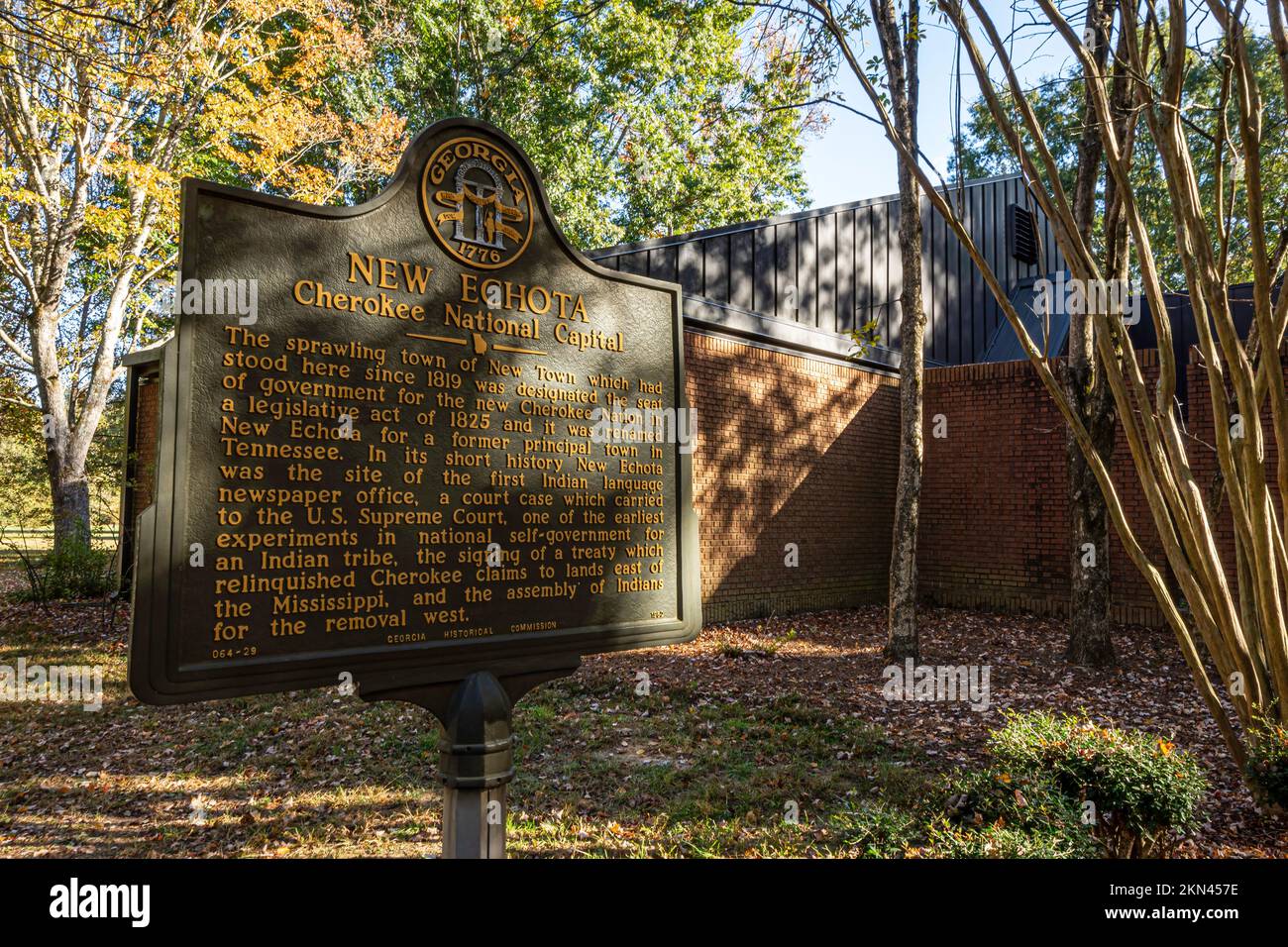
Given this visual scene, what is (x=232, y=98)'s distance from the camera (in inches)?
658

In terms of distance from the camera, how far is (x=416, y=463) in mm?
3152

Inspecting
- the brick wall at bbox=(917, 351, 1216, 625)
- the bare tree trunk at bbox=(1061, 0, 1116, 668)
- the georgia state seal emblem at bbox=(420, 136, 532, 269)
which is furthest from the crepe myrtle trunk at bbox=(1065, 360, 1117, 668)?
the georgia state seal emblem at bbox=(420, 136, 532, 269)

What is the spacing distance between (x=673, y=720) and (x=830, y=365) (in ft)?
28.0

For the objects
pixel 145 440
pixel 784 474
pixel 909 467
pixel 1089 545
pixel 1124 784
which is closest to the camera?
pixel 1124 784

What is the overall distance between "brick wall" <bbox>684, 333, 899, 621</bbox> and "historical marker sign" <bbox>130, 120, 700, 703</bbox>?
7.59 metres

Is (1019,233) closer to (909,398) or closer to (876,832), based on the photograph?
(909,398)

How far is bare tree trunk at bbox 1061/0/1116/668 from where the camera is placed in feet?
29.3

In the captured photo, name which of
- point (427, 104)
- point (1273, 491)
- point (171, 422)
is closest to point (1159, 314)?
point (171, 422)

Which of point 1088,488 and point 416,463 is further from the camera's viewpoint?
point 1088,488

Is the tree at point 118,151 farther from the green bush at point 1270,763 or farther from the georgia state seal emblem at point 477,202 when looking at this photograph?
the green bush at point 1270,763

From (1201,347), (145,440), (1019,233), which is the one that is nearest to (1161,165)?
(1019,233)

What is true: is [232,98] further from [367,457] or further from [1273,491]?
[1273,491]

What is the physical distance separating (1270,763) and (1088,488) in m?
5.26

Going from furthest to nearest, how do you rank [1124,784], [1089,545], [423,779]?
[1089,545] → [423,779] → [1124,784]
